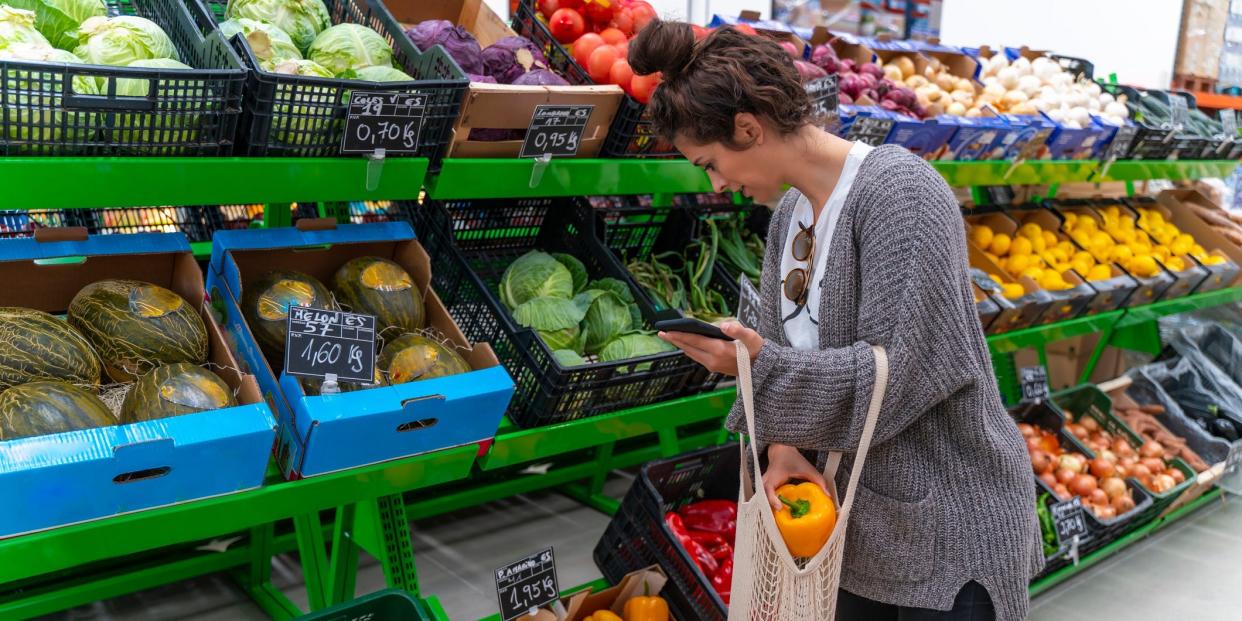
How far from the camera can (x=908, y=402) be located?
59.7 inches

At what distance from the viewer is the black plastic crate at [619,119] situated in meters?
2.23

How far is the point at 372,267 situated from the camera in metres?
2.15

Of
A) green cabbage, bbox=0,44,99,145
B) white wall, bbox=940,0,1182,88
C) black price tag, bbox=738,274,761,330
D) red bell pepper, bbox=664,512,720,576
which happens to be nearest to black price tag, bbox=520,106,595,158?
black price tag, bbox=738,274,761,330

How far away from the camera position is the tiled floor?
111 inches

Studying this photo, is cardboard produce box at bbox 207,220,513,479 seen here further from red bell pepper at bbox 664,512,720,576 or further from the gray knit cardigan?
red bell pepper at bbox 664,512,720,576

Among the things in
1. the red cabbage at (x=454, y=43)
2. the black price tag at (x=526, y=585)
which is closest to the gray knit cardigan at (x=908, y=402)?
the black price tag at (x=526, y=585)

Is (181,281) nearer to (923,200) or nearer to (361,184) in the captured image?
(361,184)

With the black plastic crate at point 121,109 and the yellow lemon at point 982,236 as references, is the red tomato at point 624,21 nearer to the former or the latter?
the black plastic crate at point 121,109

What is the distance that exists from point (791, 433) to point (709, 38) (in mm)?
599

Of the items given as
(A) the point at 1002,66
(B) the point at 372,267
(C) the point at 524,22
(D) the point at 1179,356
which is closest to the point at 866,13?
(A) the point at 1002,66

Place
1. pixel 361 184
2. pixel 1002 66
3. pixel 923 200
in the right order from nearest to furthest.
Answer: pixel 923 200 < pixel 361 184 < pixel 1002 66

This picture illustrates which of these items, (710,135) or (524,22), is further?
(524,22)

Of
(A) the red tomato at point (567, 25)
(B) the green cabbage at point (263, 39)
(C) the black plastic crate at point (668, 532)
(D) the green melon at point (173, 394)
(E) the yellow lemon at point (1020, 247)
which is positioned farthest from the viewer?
(E) the yellow lemon at point (1020, 247)

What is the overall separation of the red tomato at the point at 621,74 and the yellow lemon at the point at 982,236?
Answer: 2.14 meters
